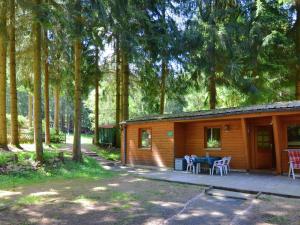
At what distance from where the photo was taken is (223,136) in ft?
45.9

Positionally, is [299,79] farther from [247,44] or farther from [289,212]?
[289,212]

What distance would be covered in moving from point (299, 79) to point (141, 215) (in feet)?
42.2

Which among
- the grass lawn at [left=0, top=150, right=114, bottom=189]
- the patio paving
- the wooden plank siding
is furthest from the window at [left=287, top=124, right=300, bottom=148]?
the grass lawn at [left=0, top=150, right=114, bottom=189]

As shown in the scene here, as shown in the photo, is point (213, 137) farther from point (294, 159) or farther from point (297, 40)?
point (297, 40)

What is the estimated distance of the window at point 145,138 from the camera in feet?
54.0

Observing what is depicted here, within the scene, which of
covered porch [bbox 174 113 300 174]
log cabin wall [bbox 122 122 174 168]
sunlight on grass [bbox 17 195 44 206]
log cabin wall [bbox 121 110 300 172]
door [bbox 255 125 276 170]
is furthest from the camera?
log cabin wall [bbox 122 122 174 168]

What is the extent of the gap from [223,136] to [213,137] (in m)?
0.71

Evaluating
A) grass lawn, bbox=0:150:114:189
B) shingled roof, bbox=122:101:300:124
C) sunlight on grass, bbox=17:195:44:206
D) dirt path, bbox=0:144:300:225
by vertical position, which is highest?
shingled roof, bbox=122:101:300:124

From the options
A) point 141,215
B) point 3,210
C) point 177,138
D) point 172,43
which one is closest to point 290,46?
point 172,43

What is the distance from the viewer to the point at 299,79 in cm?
1633

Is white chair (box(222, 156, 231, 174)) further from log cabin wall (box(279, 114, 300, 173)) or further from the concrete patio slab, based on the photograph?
log cabin wall (box(279, 114, 300, 173))

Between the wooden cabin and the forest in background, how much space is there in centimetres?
311

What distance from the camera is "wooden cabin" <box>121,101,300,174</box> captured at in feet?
38.9

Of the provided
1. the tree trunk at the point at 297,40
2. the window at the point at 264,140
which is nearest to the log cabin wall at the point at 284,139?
the window at the point at 264,140
